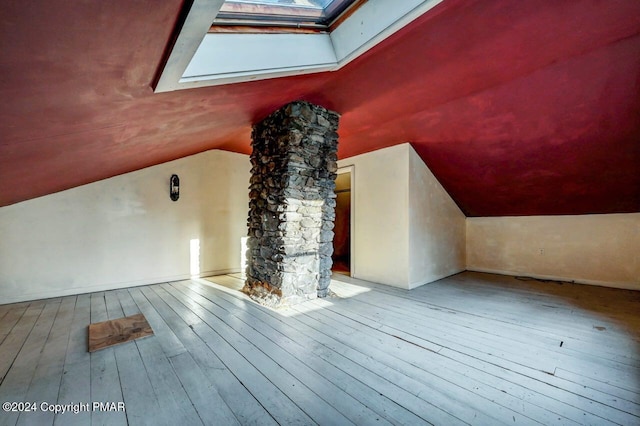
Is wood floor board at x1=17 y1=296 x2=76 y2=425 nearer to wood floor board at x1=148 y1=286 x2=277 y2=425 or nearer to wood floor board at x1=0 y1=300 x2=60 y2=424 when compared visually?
wood floor board at x1=0 y1=300 x2=60 y2=424

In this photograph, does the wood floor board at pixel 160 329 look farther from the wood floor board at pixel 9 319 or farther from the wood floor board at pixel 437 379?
the wood floor board at pixel 437 379

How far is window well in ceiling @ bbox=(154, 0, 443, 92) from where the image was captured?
1421 mm

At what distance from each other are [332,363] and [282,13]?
2.63m

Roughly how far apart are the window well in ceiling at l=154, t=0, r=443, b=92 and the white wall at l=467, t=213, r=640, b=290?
192 inches

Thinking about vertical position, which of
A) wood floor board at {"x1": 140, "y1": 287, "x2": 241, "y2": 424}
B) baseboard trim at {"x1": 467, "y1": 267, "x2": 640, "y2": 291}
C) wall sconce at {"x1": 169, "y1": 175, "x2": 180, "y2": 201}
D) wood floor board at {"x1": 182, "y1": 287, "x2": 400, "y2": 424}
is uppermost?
wall sconce at {"x1": 169, "y1": 175, "x2": 180, "y2": 201}

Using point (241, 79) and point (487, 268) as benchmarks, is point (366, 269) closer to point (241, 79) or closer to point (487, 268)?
point (487, 268)

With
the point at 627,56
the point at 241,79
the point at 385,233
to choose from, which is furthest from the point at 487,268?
the point at 241,79

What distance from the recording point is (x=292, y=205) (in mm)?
3277

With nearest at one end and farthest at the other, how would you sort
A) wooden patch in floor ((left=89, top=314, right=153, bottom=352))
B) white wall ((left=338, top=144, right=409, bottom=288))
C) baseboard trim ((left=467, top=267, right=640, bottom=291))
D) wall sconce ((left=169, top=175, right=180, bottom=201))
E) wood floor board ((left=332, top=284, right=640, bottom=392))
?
1. wood floor board ((left=332, top=284, right=640, bottom=392))
2. wooden patch in floor ((left=89, top=314, right=153, bottom=352))
3. baseboard trim ((left=467, top=267, right=640, bottom=291))
4. white wall ((left=338, top=144, right=409, bottom=288))
5. wall sconce ((left=169, top=175, right=180, bottom=201))

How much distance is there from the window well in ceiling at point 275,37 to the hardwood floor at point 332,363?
1918 mm

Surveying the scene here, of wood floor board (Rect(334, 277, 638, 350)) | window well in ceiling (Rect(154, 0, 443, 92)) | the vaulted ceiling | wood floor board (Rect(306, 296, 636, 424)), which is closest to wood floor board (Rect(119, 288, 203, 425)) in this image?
wood floor board (Rect(306, 296, 636, 424))

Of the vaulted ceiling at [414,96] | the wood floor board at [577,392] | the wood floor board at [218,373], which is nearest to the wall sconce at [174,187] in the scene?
the vaulted ceiling at [414,96]

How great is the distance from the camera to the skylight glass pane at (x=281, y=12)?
162cm

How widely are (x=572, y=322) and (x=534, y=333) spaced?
2.19ft
